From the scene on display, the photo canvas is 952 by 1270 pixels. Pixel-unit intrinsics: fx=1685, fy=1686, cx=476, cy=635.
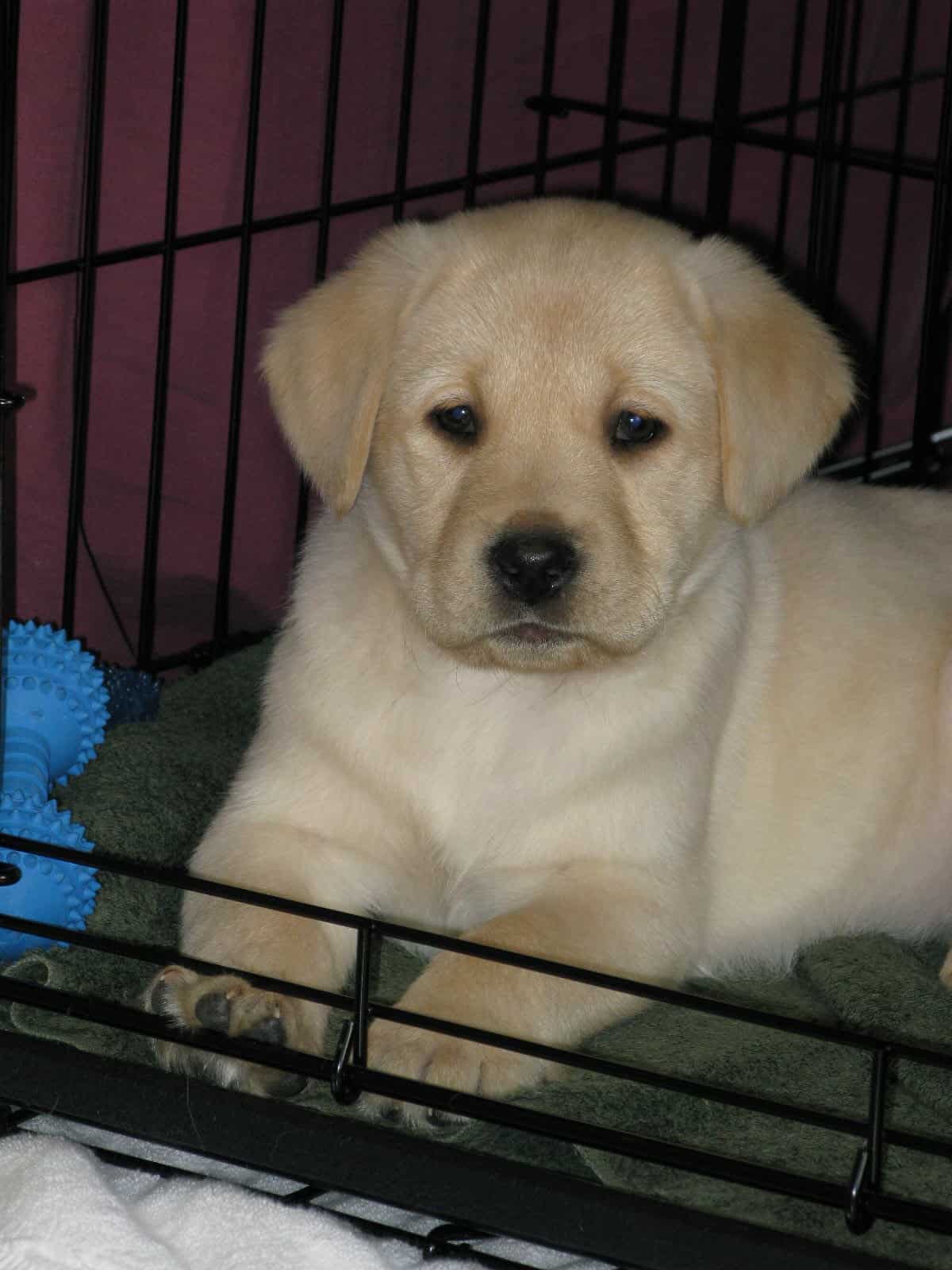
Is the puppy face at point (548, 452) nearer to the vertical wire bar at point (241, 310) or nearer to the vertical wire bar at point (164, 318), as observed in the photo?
the vertical wire bar at point (164, 318)

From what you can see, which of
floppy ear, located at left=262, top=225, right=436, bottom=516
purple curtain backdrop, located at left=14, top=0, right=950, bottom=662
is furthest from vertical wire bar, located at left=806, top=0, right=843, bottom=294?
floppy ear, located at left=262, top=225, right=436, bottom=516

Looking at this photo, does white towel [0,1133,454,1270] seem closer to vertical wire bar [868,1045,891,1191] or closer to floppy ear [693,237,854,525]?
vertical wire bar [868,1045,891,1191]

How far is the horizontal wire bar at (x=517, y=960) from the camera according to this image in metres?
1.76

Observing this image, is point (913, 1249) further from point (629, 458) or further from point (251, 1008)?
point (629, 458)

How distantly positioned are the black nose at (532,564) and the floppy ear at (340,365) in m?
0.33

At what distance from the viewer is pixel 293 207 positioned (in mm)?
4219

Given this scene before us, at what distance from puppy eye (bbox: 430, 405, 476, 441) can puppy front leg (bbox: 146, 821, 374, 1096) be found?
0.65 meters

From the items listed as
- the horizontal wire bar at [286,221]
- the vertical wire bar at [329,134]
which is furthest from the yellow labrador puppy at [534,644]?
the horizontal wire bar at [286,221]

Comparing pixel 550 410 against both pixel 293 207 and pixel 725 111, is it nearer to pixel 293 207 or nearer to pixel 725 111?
pixel 725 111

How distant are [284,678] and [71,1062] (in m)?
0.79

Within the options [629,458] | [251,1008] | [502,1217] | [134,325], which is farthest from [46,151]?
[502,1217]

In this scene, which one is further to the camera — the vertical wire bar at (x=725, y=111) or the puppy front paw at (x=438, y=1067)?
the vertical wire bar at (x=725, y=111)

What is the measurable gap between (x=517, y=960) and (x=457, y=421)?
0.83 meters

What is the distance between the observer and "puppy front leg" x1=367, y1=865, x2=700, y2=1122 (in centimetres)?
206
